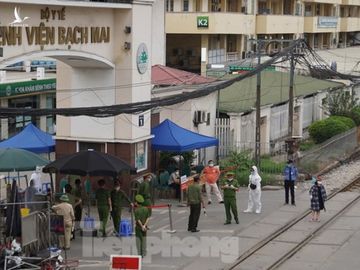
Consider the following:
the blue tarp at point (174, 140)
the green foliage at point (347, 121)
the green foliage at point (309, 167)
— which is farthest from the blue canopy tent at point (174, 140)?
the green foliage at point (347, 121)

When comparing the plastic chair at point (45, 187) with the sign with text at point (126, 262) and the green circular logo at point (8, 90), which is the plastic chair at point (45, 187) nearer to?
the sign with text at point (126, 262)

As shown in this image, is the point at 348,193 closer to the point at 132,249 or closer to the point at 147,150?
the point at 147,150

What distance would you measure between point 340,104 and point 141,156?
2152 cm

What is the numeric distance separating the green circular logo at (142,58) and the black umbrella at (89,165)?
14.6 ft

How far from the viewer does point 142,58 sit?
76.4ft

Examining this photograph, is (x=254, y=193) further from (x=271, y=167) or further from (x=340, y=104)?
(x=340, y=104)

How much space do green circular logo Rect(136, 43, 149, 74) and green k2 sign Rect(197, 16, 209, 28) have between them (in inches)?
1238

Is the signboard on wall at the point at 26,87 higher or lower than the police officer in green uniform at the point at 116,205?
higher

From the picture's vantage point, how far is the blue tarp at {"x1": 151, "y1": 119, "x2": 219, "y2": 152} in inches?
961

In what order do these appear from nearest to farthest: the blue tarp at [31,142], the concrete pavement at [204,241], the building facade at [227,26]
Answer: the concrete pavement at [204,241]
the blue tarp at [31,142]
the building facade at [227,26]

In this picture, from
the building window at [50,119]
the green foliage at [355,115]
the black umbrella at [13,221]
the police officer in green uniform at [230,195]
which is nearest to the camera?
the black umbrella at [13,221]

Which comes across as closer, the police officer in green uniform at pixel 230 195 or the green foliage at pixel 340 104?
the police officer in green uniform at pixel 230 195

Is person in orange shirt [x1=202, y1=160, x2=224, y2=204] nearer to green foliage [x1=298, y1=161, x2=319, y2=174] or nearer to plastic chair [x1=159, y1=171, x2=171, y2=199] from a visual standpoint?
plastic chair [x1=159, y1=171, x2=171, y2=199]

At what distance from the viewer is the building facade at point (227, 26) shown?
54781 millimetres
